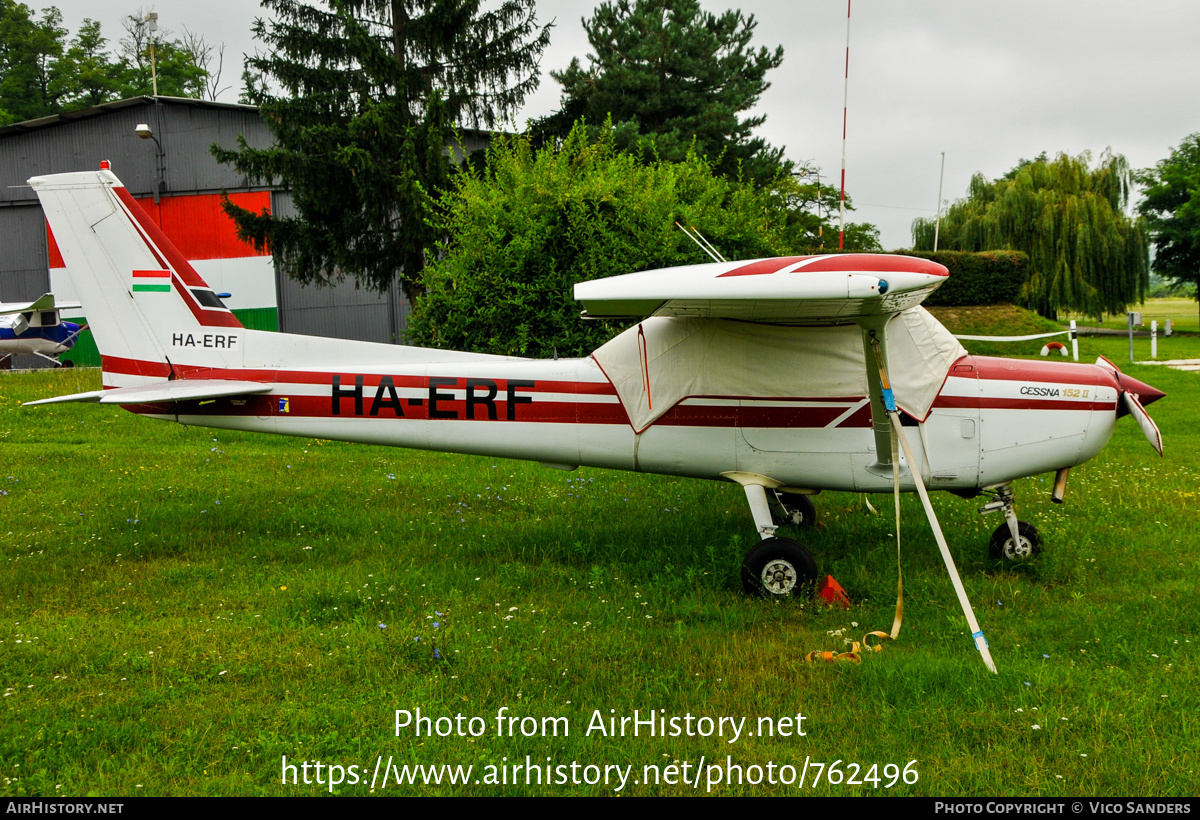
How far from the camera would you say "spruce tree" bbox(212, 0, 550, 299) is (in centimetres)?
1850

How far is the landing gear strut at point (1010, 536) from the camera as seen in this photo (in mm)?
6289

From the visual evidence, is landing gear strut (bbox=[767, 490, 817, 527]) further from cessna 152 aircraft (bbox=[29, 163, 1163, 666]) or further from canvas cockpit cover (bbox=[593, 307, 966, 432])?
canvas cockpit cover (bbox=[593, 307, 966, 432])

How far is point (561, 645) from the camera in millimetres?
4832

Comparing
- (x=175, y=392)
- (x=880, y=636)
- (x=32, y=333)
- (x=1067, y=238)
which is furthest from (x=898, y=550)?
(x=1067, y=238)

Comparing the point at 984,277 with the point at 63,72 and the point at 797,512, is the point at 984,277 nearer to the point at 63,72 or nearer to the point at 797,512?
the point at 797,512

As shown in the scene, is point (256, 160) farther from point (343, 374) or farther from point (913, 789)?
point (913, 789)

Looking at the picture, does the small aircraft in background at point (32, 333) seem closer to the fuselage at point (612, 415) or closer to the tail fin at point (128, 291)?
the tail fin at point (128, 291)

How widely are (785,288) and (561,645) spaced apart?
2.46 meters

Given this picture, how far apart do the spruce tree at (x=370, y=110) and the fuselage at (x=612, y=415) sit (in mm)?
12081

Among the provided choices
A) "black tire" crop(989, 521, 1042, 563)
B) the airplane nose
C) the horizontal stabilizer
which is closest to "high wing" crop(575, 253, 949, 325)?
the airplane nose

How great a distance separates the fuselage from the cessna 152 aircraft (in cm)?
1

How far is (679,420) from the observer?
6230 mm

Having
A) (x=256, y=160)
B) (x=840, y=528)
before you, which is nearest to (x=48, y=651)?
(x=840, y=528)

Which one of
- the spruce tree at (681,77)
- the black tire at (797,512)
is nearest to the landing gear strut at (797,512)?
the black tire at (797,512)
